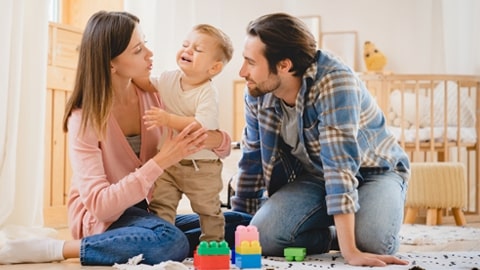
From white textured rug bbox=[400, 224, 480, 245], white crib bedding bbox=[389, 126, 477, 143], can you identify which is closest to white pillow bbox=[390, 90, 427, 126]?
white crib bedding bbox=[389, 126, 477, 143]

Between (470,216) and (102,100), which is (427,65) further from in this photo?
(102,100)

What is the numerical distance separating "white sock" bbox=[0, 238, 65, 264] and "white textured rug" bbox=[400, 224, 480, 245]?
1495mm

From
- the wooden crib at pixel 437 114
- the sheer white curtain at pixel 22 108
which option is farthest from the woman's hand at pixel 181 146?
the wooden crib at pixel 437 114

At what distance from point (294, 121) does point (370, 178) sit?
0.33 m

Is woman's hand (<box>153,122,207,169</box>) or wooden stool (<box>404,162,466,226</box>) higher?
woman's hand (<box>153,122,207,169</box>)

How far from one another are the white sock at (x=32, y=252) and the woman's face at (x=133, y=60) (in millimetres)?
505

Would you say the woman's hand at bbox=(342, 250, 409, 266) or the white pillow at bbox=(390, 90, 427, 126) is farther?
the white pillow at bbox=(390, 90, 427, 126)

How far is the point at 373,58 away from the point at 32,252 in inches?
157

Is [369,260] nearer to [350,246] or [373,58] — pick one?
[350,246]

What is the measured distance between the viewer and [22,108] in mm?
3057

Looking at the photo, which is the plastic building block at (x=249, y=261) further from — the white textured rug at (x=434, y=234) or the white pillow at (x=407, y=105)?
the white pillow at (x=407, y=105)

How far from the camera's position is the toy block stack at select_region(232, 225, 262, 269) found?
191cm

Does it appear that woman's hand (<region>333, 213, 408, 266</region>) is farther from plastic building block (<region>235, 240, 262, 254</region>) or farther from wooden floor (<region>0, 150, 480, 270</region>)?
wooden floor (<region>0, 150, 480, 270</region>)

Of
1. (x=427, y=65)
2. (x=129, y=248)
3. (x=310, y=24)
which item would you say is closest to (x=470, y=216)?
(x=427, y=65)
